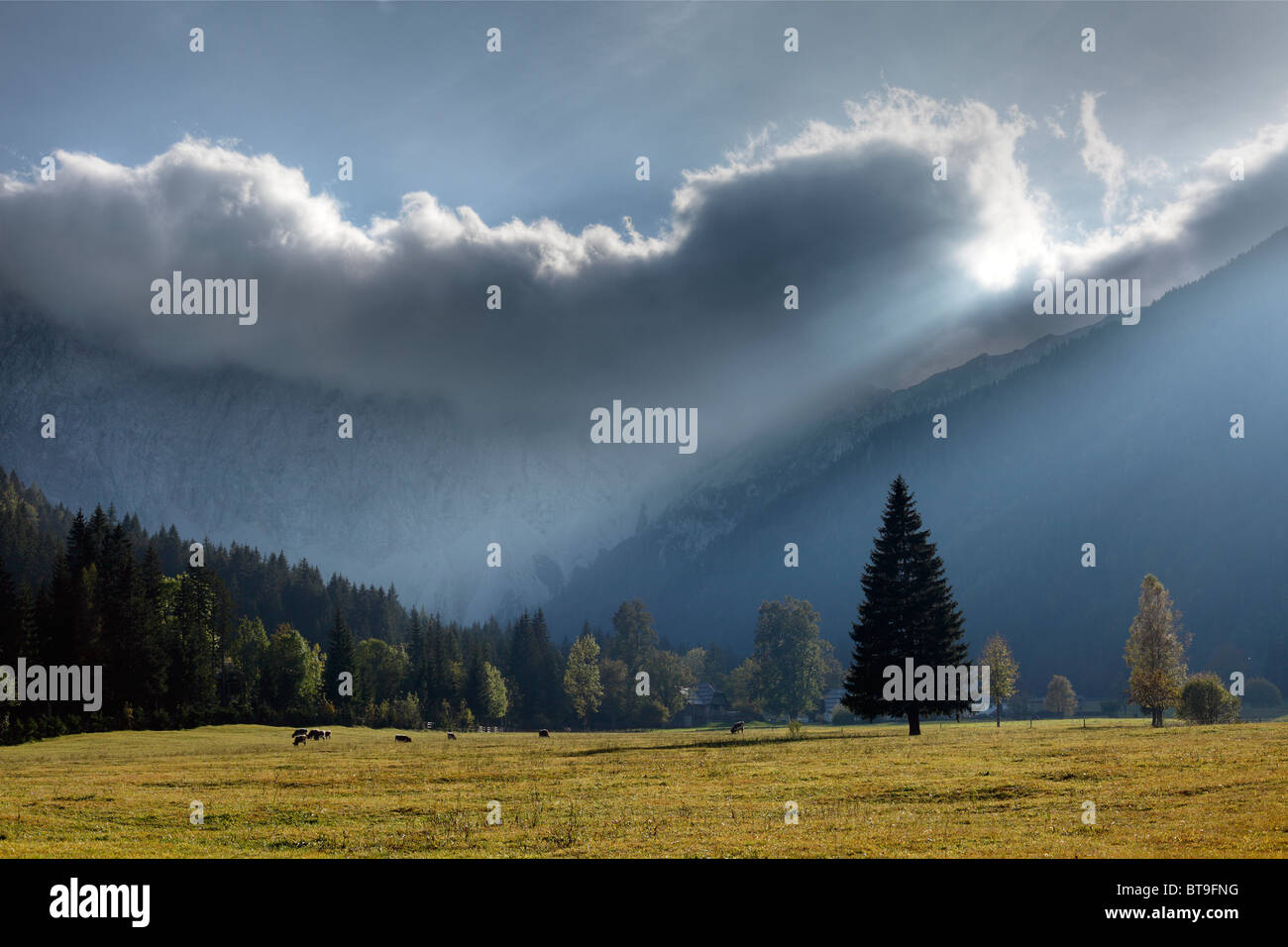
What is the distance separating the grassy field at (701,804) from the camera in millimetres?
23062

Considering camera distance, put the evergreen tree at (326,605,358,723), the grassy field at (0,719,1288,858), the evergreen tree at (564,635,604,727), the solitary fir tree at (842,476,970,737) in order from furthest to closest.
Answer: the evergreen tree at (564,635,604,727), the evergreen tree at (326,605,358,723), the solitary fir tree at (842,476,970,737), the grassy field at (0,719,1288,858)

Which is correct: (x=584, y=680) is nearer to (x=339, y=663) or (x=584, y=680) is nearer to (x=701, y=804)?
(x=339, y=663)

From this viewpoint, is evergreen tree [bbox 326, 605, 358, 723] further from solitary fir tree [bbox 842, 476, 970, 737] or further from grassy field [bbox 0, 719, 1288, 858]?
solitary fir tree [bbox 842, 476, 970, 737]

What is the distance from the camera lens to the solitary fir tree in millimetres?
71562

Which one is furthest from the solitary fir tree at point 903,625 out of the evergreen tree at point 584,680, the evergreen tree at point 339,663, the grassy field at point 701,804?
the evergreen tree at point 584,680

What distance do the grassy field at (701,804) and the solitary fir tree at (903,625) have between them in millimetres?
18273

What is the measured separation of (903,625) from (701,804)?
150 ft

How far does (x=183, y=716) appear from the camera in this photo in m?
108

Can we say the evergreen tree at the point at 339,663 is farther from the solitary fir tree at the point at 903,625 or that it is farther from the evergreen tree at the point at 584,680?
the solitary fir tree at the point at 903,625

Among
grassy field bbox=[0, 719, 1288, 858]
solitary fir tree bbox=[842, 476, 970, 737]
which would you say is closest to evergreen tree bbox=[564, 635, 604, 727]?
solitary fir tree bbox=[842, 476, 970, 737]

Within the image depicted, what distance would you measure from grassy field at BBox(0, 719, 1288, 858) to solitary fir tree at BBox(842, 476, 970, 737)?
60.0ft
